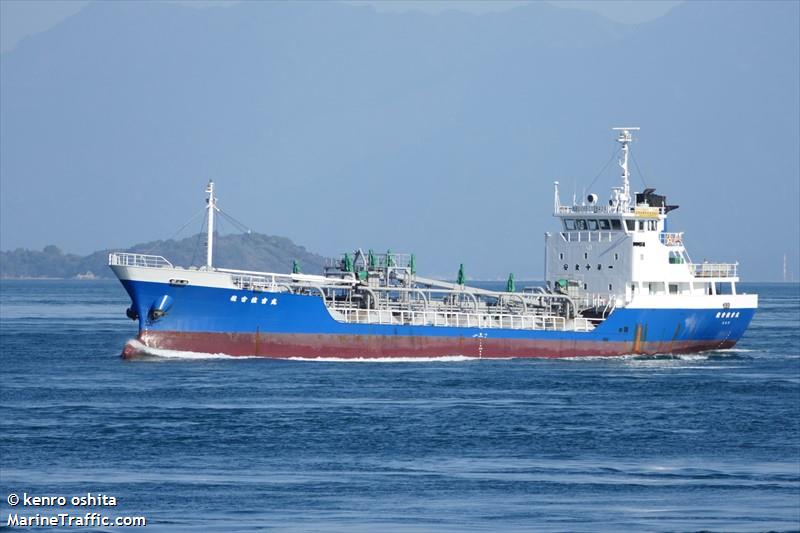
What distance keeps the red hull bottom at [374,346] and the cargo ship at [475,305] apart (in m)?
0.05

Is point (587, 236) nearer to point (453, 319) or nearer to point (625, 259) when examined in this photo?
point (625, 259)

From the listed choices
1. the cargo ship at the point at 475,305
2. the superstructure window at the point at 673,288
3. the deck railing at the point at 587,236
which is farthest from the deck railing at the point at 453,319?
the superstructure window at the point at 673,288

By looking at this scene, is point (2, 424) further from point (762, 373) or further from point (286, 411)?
point (762, 373)

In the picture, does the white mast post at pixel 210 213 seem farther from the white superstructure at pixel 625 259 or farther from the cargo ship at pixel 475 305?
the white superstructure at pixel 625 259

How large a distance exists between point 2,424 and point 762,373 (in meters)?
29.6

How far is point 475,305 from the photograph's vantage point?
5875 cm

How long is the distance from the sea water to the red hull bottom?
511mm

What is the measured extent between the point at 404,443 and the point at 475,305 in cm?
2509

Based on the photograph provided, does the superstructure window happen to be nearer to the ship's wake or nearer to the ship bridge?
the ship bridge

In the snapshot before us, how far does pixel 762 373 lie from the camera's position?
5400 cm

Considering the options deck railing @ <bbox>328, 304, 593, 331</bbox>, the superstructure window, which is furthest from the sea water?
the superstructure window

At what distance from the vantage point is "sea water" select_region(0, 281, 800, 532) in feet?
83.9

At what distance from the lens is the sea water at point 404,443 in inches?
1006

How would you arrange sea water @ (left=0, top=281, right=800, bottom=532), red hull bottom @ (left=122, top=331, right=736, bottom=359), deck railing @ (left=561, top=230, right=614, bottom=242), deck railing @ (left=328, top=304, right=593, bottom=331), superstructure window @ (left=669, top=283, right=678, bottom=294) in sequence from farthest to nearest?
superstructure window @ (left=669, top=283, right=678, bottom=294) → deck railing @ (left=561, top=230, right=614, bottom=242) → deck railing @ (left=328, top=304, right=593, bottom=331) → red hull bottom @ (left=122, top=331, right=736, bottom=359) → sea water @ (left=0, top=281, right=800, bottom=532)
